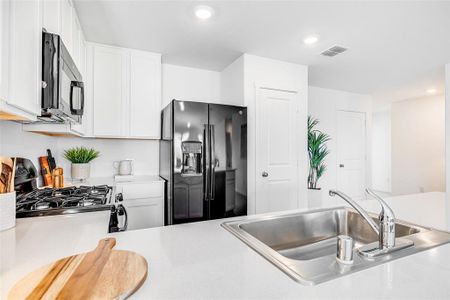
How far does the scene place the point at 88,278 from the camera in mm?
653

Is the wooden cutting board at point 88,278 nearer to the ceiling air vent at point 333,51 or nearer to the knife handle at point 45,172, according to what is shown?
the knife handle at point 45,172

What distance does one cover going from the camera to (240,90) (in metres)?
2.96

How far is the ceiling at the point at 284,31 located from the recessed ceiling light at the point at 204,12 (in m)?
0.04

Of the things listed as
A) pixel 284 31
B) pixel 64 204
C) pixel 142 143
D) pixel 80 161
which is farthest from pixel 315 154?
pixel 64 204

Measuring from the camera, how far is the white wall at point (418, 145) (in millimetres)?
4961

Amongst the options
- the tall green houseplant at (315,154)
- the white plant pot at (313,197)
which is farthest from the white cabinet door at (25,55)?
the tall green houseplant at (315,154)

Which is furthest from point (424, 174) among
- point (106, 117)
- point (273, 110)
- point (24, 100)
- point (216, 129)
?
point (24, 100)

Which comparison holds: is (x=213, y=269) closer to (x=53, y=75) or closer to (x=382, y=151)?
(x=53, y=75)

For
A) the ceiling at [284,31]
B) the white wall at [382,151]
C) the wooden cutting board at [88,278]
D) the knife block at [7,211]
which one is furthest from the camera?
the white wall at [382,151]

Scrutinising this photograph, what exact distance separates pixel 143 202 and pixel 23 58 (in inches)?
74.3

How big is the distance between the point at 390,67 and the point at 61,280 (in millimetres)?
4272

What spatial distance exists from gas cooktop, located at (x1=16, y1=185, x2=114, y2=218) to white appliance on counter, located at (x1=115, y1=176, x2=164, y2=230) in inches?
28.4

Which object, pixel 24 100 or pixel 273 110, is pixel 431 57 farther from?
pixel 24 100

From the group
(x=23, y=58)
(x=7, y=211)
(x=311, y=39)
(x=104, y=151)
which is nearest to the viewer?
(x=23, y=58)
